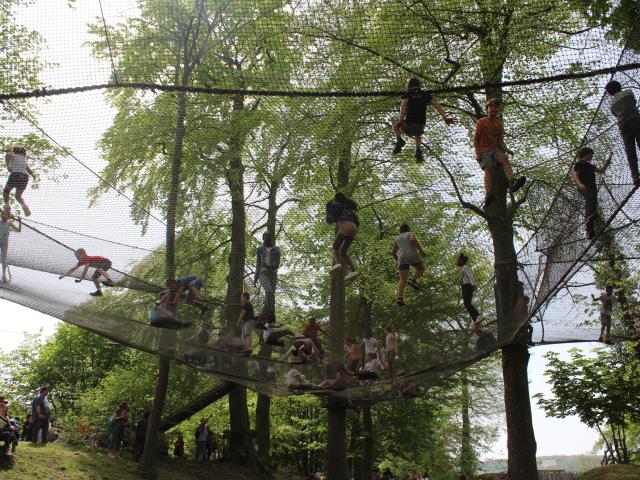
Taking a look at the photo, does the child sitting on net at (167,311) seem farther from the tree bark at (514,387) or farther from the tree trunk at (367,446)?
the tree trunk at (367,446)

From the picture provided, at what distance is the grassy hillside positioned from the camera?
9.81 metres

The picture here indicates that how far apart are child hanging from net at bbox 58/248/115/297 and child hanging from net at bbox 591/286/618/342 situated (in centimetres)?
616

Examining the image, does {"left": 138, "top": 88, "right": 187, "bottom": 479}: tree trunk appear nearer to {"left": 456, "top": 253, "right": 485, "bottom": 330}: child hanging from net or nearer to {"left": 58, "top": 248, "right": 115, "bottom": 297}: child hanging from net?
{"left": 58, "top": 248, "right": 115, "bottom": 297}: child hanging from net

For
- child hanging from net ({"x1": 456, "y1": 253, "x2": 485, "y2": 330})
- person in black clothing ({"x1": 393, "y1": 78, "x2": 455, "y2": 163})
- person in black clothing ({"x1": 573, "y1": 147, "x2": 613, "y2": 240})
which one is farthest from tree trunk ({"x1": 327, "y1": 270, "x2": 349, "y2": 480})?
person in black clothing ({"x1": 573, "y1": 147, "x2": 613, "y2": 240})

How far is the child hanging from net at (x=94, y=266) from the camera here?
24.2ft

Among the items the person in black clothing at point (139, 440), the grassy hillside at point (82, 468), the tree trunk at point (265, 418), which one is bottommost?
the grassy hillside at point (82, 468)

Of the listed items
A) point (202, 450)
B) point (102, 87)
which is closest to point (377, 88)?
point (102, 87)

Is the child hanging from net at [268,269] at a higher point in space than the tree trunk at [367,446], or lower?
higher

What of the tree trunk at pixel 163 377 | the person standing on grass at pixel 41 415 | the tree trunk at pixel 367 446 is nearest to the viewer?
the tree trunk at pixel 163 377

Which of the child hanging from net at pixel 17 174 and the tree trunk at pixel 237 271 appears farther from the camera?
the tree trunk at pixel 237 271

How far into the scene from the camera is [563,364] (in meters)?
13.5

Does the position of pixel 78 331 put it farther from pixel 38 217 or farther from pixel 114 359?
pixel 38 217

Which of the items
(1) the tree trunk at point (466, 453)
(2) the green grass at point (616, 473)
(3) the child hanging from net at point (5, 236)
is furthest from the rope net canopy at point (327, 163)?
(1) the tree trunk at point (466, 453)

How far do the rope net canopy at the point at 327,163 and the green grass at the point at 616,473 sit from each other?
9.00 feet
